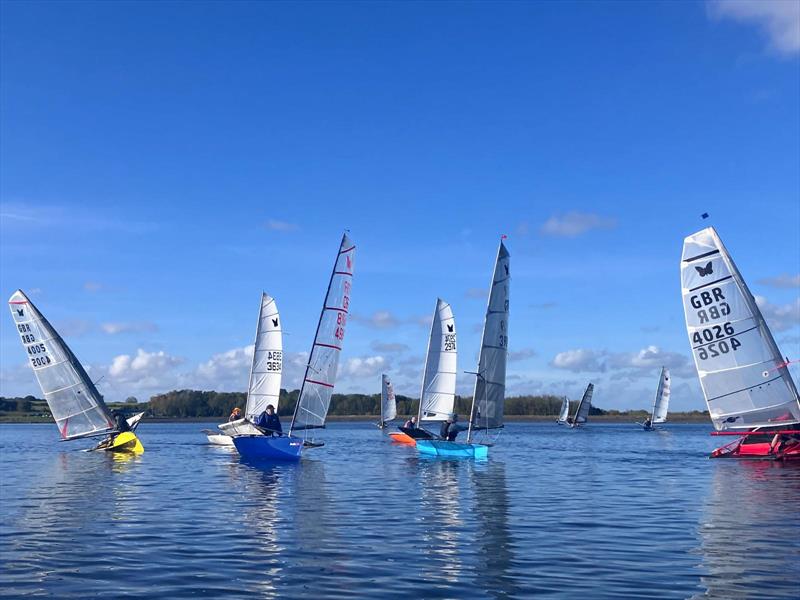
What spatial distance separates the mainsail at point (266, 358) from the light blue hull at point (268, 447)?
52.2 feet

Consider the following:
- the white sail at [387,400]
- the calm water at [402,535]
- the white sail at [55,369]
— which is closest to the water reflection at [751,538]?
the calm water at [402,535]

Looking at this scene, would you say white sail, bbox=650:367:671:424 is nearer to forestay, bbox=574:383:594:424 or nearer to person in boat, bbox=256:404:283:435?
forestay, bbox=574:383:594:424

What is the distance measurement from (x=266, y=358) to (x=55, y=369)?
13.3 m

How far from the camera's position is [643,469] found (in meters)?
37.1

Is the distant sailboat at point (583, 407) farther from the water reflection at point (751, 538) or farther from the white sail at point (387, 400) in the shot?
the water reflection at point (751, 538)

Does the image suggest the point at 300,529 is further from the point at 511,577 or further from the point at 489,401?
the point at 489,401

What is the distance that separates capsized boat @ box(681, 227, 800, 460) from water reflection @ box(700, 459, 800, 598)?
20.9 ft

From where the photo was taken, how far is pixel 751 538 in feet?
54.6

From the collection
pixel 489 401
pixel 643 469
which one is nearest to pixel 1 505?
pixel 489 401

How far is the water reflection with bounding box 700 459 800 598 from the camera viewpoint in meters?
12.3

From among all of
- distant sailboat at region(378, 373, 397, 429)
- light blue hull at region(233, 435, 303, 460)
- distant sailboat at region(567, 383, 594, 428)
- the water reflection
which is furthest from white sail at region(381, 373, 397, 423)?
the water reflection

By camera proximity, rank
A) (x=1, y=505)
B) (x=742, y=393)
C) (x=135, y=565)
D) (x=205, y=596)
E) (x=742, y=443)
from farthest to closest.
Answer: (x=742, y=443), (x=742, y=393), (x=1, y=505), (x=135, y=565), (x=205, y=596)

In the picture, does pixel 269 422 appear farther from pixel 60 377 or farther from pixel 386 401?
pixel 386 401

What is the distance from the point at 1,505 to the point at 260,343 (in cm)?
3026
